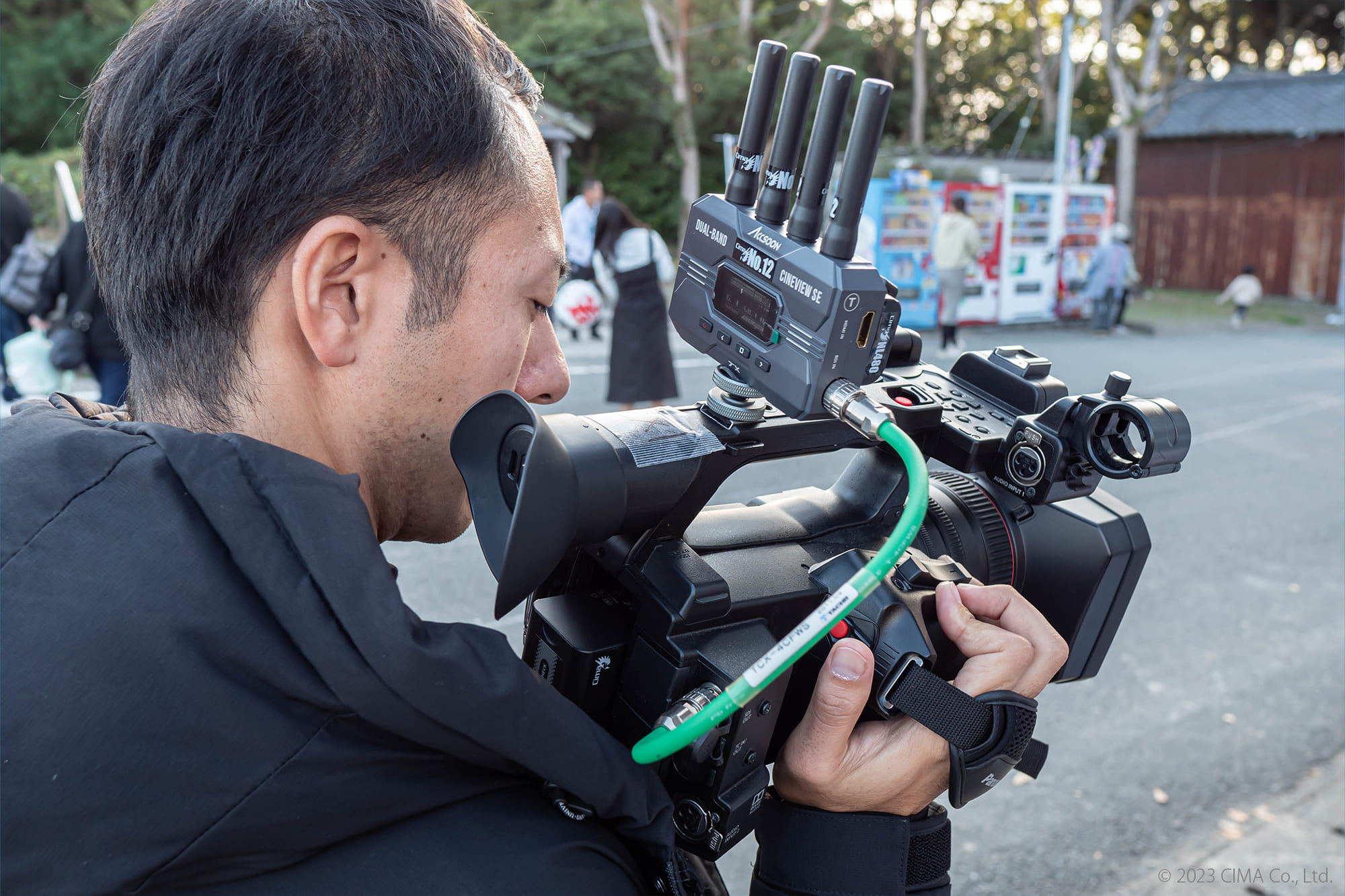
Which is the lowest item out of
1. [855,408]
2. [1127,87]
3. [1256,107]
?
[855,408]

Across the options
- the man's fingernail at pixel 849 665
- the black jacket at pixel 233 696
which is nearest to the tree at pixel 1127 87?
the man's fingernail at pixel 849 665

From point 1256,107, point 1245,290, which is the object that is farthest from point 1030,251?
point 1256,107

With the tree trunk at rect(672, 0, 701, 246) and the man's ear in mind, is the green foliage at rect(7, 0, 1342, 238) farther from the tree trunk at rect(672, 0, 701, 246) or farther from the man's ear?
the man's ear

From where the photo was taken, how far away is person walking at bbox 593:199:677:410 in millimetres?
6688

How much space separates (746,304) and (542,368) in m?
0.23

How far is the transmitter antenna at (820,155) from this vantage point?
1.04 m

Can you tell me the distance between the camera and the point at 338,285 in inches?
35.3

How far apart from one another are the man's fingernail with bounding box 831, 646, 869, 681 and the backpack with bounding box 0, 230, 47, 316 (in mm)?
6444

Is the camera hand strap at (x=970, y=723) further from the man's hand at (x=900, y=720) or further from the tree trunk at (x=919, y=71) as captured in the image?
the tree trunk at (x=919, y=71)

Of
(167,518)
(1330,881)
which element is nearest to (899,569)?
(167,518)

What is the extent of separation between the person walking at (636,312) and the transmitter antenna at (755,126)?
5.41 metres

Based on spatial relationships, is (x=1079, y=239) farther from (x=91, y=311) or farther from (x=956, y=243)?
(x=91, y=311)

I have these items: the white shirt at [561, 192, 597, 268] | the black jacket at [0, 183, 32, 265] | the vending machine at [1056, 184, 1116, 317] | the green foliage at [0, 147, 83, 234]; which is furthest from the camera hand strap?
the vending machine at [1056, 184, 1116, 317]

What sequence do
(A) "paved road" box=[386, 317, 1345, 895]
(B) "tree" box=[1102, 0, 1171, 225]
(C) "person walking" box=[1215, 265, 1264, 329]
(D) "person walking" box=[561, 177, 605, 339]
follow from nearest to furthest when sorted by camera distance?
(A) "paved road" box=[386, 317, 1345, 895] < (D) "person walking" box=[561, 177, 605, 339] < (C) "person walking" box=[1215, 265, 1264, 329] < (B) "tree" box=[1102, 0, 1171, 225]
